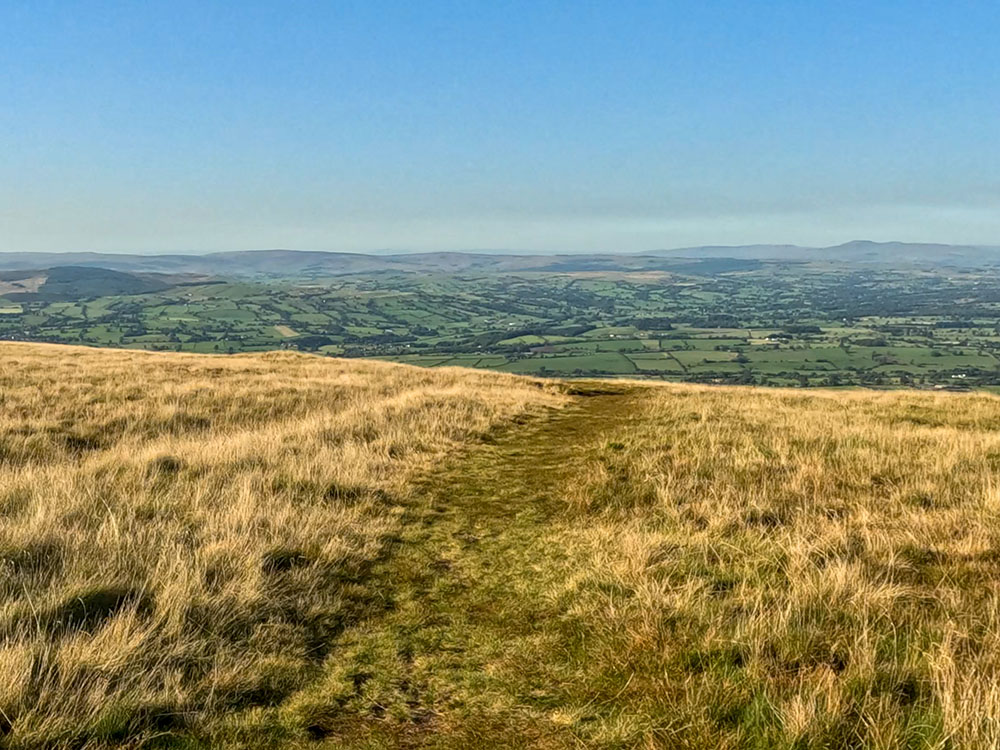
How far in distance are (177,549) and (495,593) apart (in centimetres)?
346

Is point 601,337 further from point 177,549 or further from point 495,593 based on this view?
point 177,549

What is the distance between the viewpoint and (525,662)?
193 inches

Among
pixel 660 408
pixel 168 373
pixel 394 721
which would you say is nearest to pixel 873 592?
pixel 394 721

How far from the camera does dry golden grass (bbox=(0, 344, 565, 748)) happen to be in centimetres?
413

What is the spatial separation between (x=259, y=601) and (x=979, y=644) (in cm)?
617

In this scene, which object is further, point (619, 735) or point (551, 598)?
point (551, 598)

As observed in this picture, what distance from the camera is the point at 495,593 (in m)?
6.25

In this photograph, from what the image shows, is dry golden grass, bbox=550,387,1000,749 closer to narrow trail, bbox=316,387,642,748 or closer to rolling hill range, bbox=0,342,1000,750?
rolling hill range, bbox=0,342,1000,750

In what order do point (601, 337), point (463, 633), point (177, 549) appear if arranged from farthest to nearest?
point (601, 337) < point (177, 549) < point (463, 633)

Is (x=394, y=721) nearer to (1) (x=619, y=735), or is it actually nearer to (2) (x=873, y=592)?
(1) (x=619, y=735)

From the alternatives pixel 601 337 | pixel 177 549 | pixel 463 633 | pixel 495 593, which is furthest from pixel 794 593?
pixel 601 337

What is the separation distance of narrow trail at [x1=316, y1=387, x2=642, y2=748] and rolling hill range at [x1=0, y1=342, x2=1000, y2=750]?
0.09 ft

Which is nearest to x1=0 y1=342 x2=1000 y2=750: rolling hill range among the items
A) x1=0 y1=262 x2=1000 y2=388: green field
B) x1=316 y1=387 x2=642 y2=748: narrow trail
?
x1=316 y1=387 x2=642 y2=748: narrow trail

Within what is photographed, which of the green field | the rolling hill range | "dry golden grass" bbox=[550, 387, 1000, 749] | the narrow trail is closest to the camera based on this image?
"dry golden grass" bbox=[550, 387, 1000, 749]
